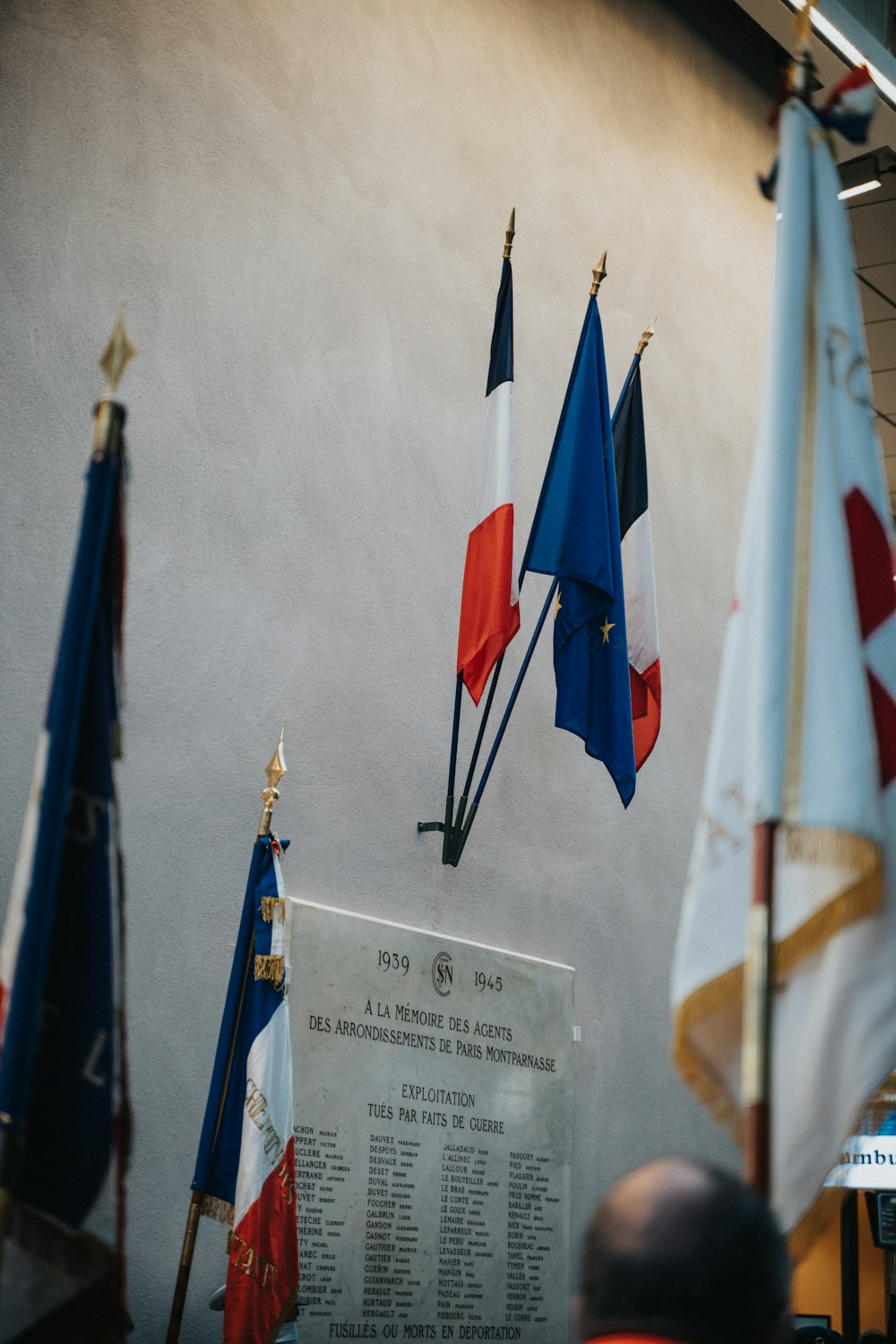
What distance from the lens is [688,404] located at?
6.54 meters

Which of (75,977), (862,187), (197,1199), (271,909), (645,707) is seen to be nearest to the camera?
(75,977)

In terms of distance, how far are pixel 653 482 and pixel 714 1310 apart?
535 centimetres

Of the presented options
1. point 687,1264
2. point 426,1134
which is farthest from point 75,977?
point 426,1134

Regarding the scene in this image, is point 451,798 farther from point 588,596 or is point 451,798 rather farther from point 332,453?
point 332,453

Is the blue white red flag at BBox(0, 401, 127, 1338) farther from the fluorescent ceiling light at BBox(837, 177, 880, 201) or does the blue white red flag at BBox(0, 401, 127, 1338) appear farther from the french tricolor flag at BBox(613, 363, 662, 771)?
the fluorescent ceiling light at BBox(837, 177, 880, 201)

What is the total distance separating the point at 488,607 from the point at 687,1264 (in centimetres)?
334

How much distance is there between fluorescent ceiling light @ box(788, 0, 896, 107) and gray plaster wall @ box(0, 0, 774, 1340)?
0.87 metres

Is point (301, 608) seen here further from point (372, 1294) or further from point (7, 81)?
point (372, 1294)

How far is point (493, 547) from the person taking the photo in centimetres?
443

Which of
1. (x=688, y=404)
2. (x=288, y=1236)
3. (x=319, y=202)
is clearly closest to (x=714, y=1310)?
(x=288, y=1236)

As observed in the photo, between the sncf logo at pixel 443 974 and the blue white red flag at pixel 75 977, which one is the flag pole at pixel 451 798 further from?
the blue white red flag at pixel 75 977

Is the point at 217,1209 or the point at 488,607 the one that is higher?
the point at 488,607

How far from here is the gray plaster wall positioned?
13.1ft

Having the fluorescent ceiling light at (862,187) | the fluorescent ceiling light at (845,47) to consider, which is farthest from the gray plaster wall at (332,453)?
the fluorescent ceiling light at (862,187)
